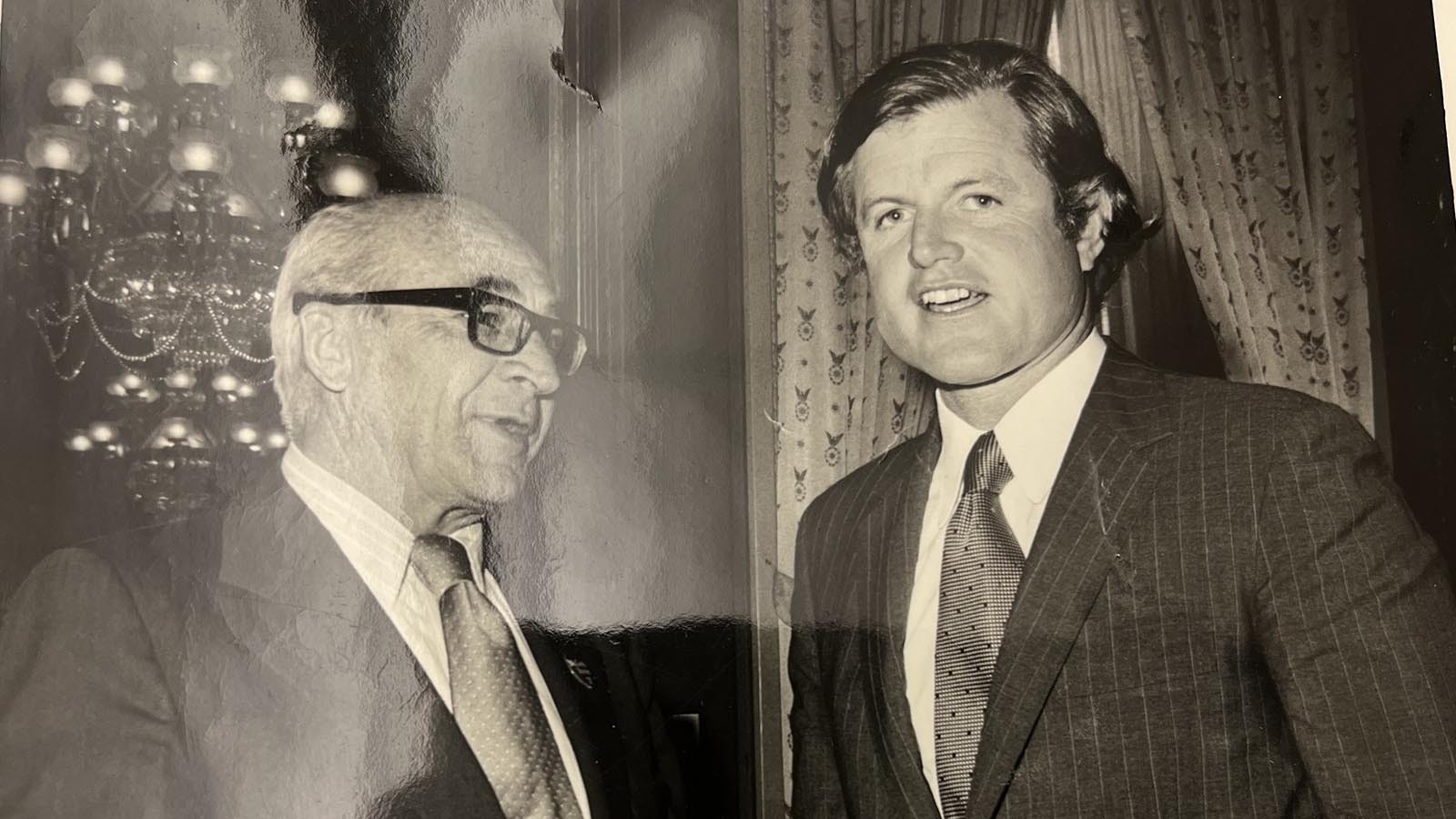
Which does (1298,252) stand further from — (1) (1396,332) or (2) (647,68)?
(2) (647,68)

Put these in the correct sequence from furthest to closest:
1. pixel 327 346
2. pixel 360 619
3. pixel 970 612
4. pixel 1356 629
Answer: pixel 327 346 < pixel 360 619 < pixel 970 612 < pixel 1356 629

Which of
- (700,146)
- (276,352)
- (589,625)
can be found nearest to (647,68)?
(700,146)

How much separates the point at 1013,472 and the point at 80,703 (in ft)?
5.46

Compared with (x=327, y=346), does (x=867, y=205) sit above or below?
above

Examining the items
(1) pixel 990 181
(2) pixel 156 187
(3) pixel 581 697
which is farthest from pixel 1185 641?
(2) pixel 156 187

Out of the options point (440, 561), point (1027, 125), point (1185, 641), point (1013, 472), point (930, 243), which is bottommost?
point (1185, 641)

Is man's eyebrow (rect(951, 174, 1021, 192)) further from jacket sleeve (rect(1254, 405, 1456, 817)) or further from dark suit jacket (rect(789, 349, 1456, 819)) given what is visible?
jacket sleeve (rect(1254, 405, 1456, 817))

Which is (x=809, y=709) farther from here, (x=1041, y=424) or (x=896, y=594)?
(x=1041, y=424)

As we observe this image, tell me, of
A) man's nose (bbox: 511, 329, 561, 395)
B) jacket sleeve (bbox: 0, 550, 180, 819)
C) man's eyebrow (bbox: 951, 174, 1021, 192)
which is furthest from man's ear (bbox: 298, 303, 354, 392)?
man's eyebrow (bbox: 951, 174, 1021, 192)

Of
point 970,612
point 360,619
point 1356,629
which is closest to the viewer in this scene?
point 1356,629

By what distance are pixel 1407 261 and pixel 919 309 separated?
88 centimetres

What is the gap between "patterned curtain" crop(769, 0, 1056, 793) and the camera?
2.45 metres

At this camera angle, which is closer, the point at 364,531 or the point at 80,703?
the point at 80,703

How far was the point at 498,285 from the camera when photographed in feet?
8.30
